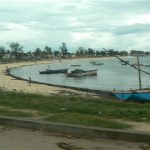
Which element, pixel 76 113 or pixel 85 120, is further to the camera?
pixel 76 113

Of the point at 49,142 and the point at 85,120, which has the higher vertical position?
the point at 85,120

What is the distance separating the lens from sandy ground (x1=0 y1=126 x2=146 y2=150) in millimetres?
6902

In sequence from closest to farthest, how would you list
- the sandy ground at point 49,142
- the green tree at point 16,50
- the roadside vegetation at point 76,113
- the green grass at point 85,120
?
1. the sandy ground at point 49,142
2. the green grass at point 85,120
3. the roadside vegetation at point 76,113
4. the green tree at point 16,50

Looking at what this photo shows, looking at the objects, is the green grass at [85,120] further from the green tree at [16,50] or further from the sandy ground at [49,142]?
the green tree at [16,50]

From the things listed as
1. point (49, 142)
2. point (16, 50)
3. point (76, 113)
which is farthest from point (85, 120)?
point (16, 50)

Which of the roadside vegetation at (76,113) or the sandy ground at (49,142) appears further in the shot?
the roadside vegetation at (76,113)

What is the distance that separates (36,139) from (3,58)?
183825mm

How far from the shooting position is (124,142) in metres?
7.22

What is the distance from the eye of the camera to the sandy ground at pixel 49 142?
6.90m

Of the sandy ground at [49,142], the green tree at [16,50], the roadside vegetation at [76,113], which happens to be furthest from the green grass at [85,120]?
the green tree at [16,50]

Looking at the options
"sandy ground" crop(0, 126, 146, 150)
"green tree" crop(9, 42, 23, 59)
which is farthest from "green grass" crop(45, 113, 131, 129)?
"green tree" crop(9, 42, 23, 59)

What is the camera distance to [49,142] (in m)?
7.31

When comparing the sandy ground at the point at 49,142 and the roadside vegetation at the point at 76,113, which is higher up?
the roadside vegetation at the point at 76,113

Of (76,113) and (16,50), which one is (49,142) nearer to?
(76,113)
